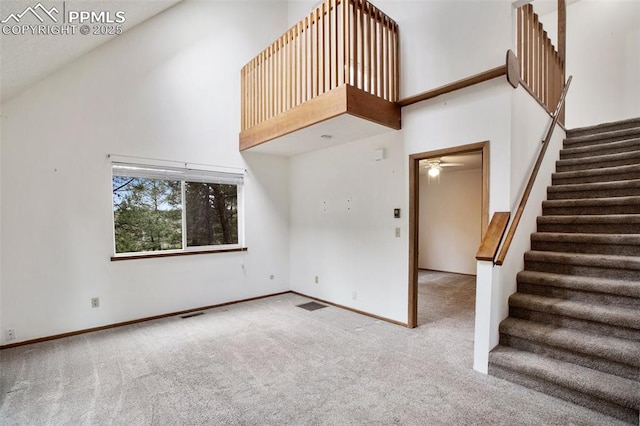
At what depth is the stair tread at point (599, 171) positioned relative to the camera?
3184 millimetres

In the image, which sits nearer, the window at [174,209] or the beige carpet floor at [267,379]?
the beige carpet floor at [267,379]

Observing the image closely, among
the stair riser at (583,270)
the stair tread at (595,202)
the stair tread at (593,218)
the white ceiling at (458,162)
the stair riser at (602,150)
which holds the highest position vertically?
the white ceiling at (458,162)

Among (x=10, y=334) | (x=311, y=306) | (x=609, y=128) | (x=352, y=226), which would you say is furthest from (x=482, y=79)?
(x=10, y=334)

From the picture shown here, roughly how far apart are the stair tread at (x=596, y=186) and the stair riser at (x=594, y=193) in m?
0.04

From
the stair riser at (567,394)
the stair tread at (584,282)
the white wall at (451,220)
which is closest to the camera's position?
the stair riser at (567,394)

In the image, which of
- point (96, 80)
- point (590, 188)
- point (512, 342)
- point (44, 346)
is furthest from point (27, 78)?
point (590, 188)

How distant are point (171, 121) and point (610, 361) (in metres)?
5.06

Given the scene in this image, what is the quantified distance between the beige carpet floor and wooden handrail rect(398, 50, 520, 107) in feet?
8.46

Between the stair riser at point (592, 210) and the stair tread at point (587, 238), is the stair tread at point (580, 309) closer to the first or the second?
the stair tread at point (587, 238)

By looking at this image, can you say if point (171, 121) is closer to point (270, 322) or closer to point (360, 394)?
point (270, 322)

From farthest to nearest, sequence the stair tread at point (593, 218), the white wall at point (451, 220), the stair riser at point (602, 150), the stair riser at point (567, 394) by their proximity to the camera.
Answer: the white wall at point (451, 220) → the stair riser at point (602, 150) → the stair tread at point (593, 218) → the stair riser at point (567, 394)

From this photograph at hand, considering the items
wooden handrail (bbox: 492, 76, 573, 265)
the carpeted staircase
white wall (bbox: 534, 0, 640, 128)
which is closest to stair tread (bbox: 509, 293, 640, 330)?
the carpeted staircase

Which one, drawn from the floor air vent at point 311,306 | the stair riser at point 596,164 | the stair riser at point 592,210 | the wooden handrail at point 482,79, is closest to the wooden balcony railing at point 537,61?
Result: the wooden handrail at point 482,79

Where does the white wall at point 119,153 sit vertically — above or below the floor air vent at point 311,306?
above
